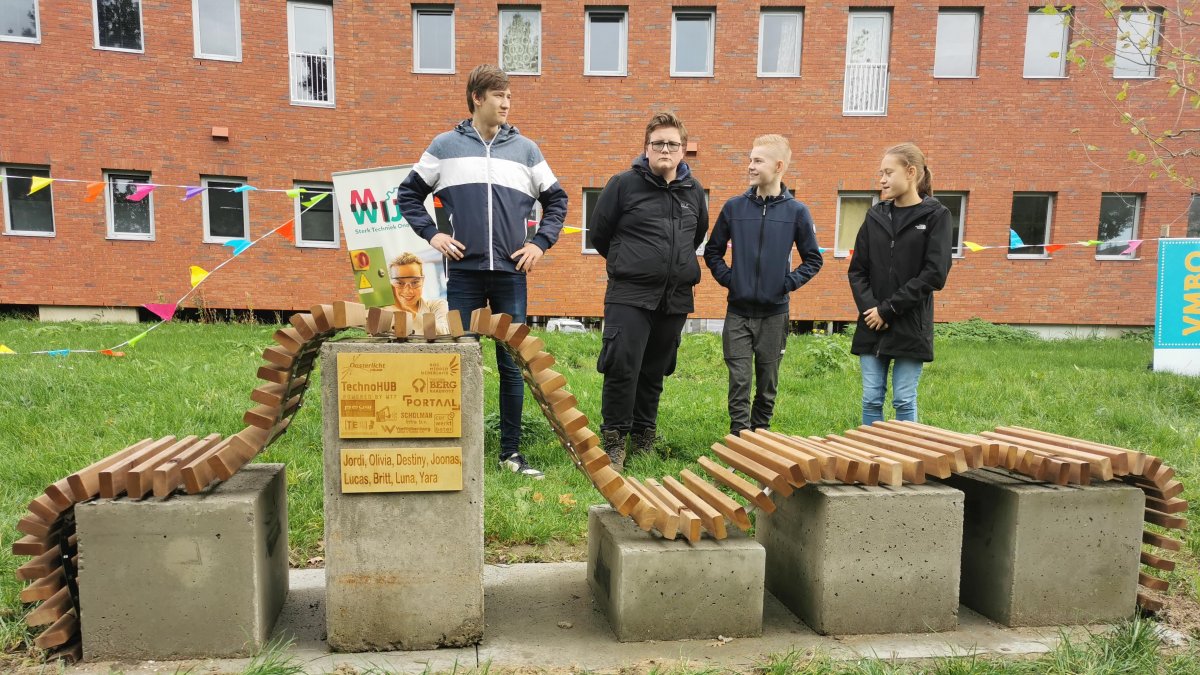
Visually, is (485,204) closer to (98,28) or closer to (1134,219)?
(98,28)

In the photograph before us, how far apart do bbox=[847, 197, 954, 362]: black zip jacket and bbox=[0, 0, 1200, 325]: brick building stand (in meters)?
10.5

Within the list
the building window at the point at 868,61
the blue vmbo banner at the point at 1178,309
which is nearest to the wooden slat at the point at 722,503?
the blue vmbo banner at the point at 1178,309

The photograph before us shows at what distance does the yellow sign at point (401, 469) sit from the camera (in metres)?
2.39

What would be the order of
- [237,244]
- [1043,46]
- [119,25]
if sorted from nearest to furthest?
[237,244] < [119,25] < [1043,46]

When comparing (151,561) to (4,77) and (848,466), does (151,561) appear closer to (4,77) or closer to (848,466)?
(848,466)

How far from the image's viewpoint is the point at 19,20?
44.1ft

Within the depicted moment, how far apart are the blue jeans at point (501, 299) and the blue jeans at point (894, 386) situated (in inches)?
84.6

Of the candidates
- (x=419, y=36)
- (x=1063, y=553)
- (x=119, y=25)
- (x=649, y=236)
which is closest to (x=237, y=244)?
(x=419, y=36)

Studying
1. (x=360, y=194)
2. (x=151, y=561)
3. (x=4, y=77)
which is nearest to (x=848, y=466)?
(x=151, y=561)

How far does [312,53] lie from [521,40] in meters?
4.19

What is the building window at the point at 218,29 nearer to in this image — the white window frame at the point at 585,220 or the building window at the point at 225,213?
the building window at the point at 225,213

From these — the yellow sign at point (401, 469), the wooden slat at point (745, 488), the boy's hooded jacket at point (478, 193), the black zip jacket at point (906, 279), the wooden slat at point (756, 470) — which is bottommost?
the wooden slat at point (745, 488)

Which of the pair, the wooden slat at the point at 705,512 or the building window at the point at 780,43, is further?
the building window at the point at 780,43

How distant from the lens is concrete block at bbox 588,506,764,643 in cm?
255
